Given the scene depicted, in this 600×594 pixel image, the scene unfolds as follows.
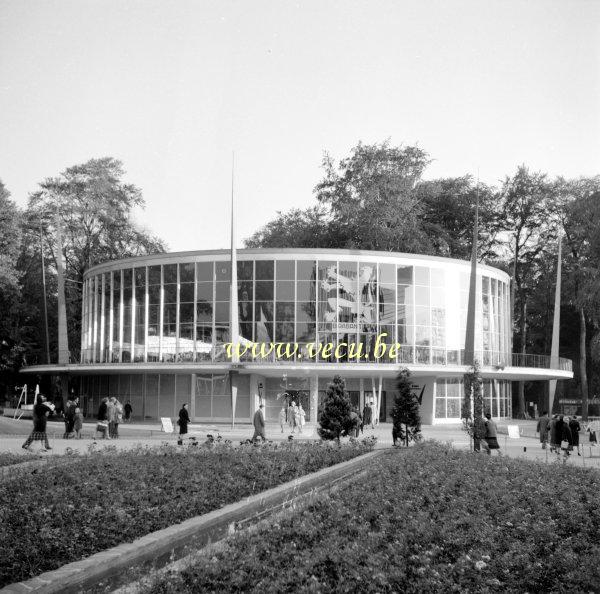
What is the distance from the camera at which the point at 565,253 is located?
68.5 metres

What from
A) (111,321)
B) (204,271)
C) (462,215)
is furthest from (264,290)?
(462,215)

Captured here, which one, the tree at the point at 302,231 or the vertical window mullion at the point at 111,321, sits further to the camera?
the tree at the point at 302,231

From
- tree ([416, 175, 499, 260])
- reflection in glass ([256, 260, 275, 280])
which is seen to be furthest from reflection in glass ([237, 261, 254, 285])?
tree ([416, 175, 499, 260])

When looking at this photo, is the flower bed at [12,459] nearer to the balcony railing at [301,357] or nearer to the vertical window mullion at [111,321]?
the balcony railing at [301,357]

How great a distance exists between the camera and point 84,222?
62.2 meters

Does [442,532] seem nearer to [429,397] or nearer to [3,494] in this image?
[3,494]

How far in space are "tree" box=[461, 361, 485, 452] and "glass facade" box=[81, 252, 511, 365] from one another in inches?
809

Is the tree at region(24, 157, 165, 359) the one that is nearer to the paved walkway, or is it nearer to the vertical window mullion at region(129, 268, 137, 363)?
the vertical window mullion at region(129, 268, 137, 363)

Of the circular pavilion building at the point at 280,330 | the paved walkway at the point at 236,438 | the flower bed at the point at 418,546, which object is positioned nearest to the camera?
the flower bed at the point at 418,546

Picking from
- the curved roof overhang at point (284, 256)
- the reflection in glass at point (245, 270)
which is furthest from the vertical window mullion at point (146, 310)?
the reflection in glass at point (245, 270)

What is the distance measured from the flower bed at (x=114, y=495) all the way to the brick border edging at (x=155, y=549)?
1.03ft

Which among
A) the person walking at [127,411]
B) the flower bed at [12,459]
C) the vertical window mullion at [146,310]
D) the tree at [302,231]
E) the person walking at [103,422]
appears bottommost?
the person walking at [127,411]

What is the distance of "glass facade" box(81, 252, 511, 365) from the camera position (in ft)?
152

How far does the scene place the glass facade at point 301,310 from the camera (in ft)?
152
